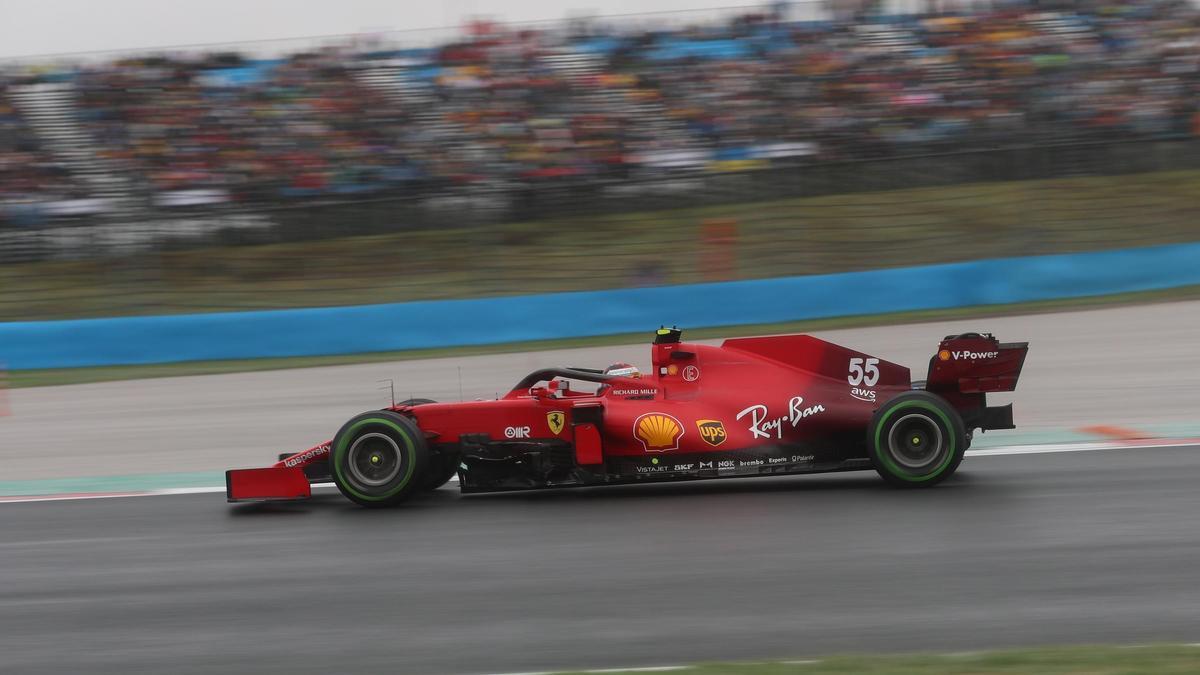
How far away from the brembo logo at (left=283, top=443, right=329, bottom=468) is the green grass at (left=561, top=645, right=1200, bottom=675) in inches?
144

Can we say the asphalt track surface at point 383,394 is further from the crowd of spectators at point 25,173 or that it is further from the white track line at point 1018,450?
the crowd of spectators at point 25,173

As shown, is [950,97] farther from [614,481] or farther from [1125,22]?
[614,481]

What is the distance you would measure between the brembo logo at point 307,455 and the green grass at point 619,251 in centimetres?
836

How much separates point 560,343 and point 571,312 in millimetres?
480

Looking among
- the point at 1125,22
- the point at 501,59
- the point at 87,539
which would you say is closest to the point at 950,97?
the point at 1125,22

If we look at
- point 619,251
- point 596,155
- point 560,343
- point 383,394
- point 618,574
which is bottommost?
point 618,574

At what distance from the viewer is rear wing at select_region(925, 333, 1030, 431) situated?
705cm

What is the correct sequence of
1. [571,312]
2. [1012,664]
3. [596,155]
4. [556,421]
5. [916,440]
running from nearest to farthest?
[1012,664] < [916,440] < [556,421] < [571,312] < [596,155]

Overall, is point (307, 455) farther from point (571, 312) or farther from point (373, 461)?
point (571, 312)

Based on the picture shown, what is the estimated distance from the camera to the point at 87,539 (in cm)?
714

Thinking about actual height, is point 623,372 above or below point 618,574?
above

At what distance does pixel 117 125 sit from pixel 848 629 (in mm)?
17276

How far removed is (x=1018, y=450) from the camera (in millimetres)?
8305

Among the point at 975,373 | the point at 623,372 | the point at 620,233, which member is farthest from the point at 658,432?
the point at 620,233
